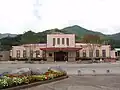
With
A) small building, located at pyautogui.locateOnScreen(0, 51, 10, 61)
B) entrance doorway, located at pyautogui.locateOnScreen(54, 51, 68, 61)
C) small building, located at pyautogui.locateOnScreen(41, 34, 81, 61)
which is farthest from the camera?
small building, located at pyautogui.locateOnScreen(0, 51, 10, 61)

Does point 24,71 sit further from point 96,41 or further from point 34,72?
point 96,41

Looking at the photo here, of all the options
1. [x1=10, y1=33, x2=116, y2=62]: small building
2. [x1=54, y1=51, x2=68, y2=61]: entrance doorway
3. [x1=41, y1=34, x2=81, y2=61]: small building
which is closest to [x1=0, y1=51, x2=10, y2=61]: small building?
[x1=10, y1=33, x2=116, y2=62]: small building

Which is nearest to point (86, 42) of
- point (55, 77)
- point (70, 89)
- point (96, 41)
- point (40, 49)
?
point (96, 41)

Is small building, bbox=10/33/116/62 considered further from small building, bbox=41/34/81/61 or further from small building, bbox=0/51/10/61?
small building, bbox=0/51/10/61

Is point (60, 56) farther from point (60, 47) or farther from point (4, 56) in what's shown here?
point (4, 56)

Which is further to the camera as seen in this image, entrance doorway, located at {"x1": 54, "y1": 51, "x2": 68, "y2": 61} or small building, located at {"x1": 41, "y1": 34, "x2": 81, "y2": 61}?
entrance doorway, located at {"x1": 54, "y1": 51, "x2": 68, "y2": 61}

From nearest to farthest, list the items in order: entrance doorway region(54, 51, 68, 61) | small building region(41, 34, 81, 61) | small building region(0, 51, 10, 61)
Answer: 1. small building region(41, 34, 81, 61)
2. entrance doorway region(54, 51, 68, 61)
3. small building region(0, 51, 10, 61)

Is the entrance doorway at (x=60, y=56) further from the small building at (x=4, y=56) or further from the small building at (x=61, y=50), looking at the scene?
the small building at (x=4, y=56)

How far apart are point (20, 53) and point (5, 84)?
233 feet

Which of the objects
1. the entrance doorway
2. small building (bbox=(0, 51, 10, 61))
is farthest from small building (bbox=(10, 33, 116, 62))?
small building (bbox=(0, 51, 10, 61))

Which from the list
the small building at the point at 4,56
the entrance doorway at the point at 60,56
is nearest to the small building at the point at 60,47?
the entrance doorway at the point at 60,56

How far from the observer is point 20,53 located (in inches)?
3305

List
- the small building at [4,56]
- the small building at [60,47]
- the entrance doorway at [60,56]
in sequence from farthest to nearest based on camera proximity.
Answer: the small building at [4,56]
the entrance doorway at [60,56]
the small building at [60,47]

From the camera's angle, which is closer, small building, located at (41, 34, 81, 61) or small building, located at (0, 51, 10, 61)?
small building, located at (41, 34, 81, 61)
